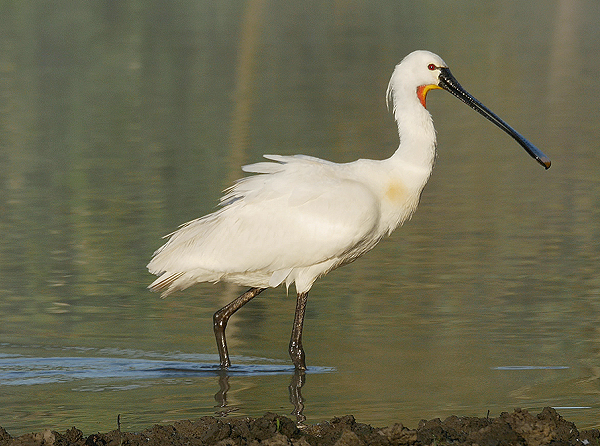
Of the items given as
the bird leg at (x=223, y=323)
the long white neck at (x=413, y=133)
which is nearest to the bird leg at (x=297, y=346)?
the bird leg at (x=223, y=323)

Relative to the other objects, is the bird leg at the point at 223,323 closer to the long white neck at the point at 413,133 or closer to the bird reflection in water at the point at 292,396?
the bird reflection in water at the point at 292,396

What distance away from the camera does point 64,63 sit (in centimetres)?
3016

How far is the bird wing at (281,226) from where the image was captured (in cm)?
831

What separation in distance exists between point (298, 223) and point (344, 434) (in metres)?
2.78

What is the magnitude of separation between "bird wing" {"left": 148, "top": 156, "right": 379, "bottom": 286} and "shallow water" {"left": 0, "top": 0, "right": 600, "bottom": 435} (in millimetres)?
650

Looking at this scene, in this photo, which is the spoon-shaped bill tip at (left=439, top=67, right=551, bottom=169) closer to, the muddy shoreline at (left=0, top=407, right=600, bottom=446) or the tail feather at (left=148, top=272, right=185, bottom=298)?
the tail feather at (left=148, top=272, right=185, bottom=298)

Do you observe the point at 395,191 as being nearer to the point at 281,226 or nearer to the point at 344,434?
the point at 281,226

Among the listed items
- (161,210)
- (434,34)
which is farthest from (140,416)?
(434,34)

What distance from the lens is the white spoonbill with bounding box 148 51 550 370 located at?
8.34m

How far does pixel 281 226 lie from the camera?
27.9 feet

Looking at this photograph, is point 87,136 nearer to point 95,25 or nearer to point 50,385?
point 50,385

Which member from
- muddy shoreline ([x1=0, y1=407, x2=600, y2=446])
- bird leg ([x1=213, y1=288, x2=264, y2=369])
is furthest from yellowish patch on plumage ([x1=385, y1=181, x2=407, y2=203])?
muddy shoreline ([x1=0, y1=407, x2=600, y2=446])

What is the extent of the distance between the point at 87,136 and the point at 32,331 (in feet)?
37.1

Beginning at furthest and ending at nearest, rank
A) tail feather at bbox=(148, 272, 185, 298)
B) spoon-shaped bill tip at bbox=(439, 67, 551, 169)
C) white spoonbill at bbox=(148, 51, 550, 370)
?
1. spoon-shaped bill tip at bbox=(439, 67, 551, 169)
2. tail feather at bbox=(148, 272, 185, 298)
3. white spoonbill at bbox=(148, 51, 550, 370)
